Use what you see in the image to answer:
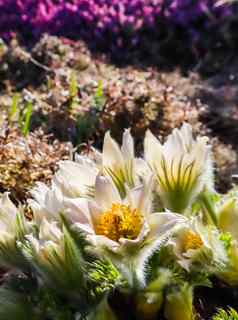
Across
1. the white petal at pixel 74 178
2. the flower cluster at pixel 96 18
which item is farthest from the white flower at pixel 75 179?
the flower cluster at pixel 96 18

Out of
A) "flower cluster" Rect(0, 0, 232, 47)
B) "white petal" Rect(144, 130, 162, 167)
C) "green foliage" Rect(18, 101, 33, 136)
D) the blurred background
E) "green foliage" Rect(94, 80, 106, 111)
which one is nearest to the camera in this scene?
"white petal" Rect(144, 130, 162, 167)

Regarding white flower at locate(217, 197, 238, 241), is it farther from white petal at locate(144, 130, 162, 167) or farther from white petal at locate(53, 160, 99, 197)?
white petal at locate(53, 160, 99, 197)

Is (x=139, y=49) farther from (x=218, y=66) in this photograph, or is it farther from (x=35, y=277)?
(x=35, y=277)

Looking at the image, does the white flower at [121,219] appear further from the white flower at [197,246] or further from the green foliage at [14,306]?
the green foliage at [14,306]

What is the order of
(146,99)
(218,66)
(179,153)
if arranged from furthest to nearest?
(218,66) → (146,99) → (179,153)

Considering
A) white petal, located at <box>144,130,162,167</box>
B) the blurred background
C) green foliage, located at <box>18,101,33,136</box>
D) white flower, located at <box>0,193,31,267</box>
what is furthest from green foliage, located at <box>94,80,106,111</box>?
white flower, located at <box>0,193,31,267</box>

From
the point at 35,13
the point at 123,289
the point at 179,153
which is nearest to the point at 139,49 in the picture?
the point at 35,13

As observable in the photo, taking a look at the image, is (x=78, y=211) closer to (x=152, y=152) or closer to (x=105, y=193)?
(x=105, y=193)
